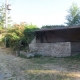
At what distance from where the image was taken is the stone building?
12.9m

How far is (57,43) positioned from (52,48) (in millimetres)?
602

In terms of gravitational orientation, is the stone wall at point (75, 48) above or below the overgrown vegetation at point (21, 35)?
below

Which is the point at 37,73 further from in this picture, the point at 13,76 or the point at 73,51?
the point at 73,51

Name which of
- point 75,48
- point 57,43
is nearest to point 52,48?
point 57,43

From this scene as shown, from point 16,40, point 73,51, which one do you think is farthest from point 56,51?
point 16,40

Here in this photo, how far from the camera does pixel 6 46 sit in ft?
60.7

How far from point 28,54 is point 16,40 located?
2.23 m

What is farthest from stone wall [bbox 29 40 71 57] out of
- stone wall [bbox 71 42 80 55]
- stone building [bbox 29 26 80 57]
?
stone wall [bbox 71 42 80 55]

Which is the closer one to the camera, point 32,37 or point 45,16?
point 32,37

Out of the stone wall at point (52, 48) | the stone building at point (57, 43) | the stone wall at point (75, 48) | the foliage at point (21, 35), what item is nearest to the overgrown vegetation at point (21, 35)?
the foliage at point (21, 35)

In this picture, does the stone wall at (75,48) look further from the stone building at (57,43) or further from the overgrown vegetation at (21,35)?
the overgrown vegetation at (21,35)

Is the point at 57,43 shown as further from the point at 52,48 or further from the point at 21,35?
the point at 21,35

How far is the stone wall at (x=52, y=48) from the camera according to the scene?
1284 centimetres

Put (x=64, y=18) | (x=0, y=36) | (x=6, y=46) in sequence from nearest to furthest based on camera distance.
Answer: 1. (x=6, y=46)
2. (x=0, y=36)
3. (x=64, y=18)
